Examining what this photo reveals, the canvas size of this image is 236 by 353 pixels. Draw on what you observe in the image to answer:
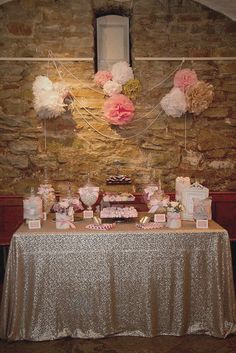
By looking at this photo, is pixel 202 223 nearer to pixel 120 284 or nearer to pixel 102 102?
pixel 120 284

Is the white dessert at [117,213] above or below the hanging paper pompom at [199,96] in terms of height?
below

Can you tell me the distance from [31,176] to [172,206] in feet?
6.18

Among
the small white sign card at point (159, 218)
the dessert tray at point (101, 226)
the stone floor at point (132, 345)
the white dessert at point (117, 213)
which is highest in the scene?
the white dessert at point (117, 213)

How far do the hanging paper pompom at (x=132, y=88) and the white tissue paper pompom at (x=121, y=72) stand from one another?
0.06 meters

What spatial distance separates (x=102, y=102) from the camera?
423 cm

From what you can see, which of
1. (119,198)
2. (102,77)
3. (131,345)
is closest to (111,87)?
A: (102,77)

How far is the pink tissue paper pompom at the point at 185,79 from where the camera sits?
4.09 m

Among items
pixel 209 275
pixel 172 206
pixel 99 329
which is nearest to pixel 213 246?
pixel 209 275

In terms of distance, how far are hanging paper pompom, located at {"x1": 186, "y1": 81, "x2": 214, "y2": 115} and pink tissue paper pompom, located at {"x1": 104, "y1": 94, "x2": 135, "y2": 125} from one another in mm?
562

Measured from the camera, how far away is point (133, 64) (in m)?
4.27

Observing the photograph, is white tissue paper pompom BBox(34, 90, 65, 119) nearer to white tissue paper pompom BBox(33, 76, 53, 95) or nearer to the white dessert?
white tissue paper pompom BBox(33, 76, 53, 95)

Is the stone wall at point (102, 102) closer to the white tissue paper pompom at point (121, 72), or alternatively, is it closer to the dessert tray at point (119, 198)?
the white tissue paper pompom at point (121, 72)

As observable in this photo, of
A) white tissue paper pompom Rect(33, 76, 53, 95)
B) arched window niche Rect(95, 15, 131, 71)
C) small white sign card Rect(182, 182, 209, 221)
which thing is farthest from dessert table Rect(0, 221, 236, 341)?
arched window niche Rect(95, 15, 131, 71)

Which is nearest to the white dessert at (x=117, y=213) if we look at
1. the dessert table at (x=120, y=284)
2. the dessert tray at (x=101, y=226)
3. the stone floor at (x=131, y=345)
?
the dessert tray at (x=101, y=226)
